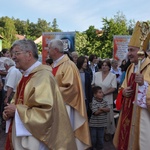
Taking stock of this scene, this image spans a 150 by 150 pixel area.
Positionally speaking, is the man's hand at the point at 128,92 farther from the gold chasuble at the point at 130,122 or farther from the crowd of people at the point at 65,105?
the gold chasuble at the point at 130,122

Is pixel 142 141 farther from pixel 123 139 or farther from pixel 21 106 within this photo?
pixel 21 106

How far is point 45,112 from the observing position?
288cm

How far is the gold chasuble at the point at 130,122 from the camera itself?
4.20 metres

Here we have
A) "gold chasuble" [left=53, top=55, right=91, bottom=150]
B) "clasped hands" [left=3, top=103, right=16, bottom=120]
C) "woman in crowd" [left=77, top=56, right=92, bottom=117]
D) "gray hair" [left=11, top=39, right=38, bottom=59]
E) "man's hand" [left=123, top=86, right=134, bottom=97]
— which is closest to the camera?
"clasped hands" [left=3, top=103, right=16, bottom=120]

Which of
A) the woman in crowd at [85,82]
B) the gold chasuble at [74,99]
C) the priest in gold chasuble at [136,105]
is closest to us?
the priest in gold chasuble at [136,105]

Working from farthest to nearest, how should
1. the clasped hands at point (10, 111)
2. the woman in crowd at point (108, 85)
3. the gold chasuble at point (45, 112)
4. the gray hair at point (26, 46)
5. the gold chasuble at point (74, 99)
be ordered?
the woman in crowd at point (108, 85) → the gold chasuble at point (74, 99) → the gray hair at point (26, 46) → the clasped hands at point (10, 111) → the gold chasuble at point (45, 112)

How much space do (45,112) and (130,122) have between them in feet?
6.25

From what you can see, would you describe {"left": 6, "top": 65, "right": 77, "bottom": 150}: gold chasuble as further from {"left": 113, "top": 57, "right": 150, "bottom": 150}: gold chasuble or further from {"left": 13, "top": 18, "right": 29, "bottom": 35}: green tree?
{"left": 13, "top": 18, "right": 29, "bottom": 35}: green tree

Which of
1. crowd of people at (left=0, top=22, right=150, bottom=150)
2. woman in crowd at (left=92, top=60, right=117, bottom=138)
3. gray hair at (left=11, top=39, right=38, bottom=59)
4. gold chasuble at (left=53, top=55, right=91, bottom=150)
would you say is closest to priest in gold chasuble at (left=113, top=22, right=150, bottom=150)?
crowd of people at (left=0, top=22, right=150, bottom=150)

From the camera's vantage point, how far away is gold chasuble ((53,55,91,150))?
17.0 feet

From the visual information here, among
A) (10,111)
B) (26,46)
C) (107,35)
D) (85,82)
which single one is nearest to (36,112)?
(10,111)

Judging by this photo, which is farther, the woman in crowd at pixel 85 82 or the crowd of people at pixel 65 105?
the woman in crowd at pixel 85 82

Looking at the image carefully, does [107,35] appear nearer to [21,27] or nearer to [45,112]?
[45,112]

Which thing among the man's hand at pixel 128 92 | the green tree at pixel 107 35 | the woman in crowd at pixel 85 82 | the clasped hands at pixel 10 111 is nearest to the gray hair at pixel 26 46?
the clasped hands at pixel 10 111
